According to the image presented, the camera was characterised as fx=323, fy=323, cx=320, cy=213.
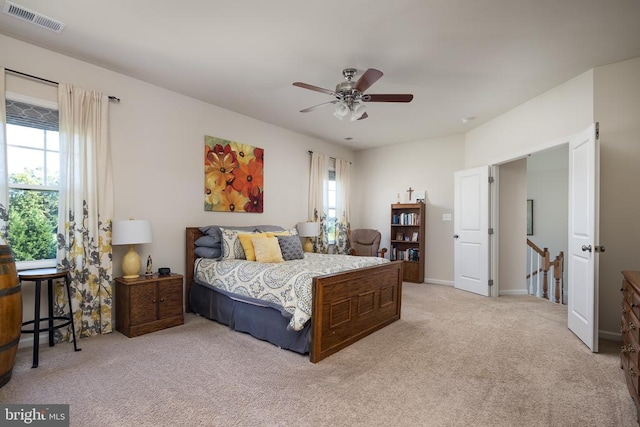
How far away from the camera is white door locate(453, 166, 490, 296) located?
16.6ft

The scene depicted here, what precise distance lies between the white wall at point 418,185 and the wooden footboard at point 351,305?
249cm

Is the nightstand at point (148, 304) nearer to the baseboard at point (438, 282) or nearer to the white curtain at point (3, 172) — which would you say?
the white curtain at point (3, 172)

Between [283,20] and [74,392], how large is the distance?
3047 mm

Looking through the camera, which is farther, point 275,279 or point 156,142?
point 156,142

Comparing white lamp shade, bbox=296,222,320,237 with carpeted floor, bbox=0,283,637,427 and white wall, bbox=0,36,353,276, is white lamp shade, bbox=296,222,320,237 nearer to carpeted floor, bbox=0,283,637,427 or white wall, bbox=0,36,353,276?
white wall, bbox=0,36,353,276

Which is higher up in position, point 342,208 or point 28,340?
point 342,208

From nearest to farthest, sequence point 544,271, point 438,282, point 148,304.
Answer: point 148,304 → point 544,271 → point 438,282

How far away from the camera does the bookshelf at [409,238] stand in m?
6.06

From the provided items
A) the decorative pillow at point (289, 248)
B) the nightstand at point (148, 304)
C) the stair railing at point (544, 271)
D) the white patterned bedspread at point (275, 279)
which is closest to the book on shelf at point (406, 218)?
the stair railing at point (544, 271)

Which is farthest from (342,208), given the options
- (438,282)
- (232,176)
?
(232,176)

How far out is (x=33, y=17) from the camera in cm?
252

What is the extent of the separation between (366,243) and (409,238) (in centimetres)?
86

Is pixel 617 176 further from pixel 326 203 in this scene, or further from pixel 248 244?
pixel 326 203

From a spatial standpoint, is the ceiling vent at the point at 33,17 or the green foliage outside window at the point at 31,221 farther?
the green foliage outside window at the point at 31,221
